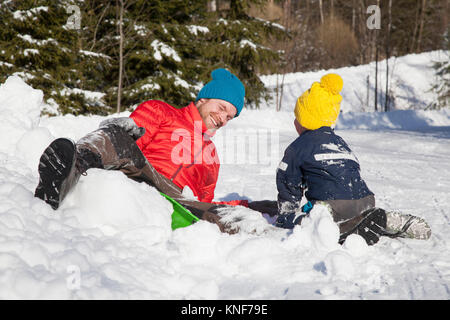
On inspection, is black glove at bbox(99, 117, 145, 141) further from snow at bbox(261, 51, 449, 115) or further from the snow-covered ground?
snow at bbox(261, 51, 449, 115)

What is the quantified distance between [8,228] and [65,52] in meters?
7.64

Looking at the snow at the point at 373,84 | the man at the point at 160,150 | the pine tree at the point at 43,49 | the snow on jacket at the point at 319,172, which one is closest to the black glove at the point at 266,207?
the man at the point at 160,150

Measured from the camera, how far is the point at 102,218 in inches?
71.6

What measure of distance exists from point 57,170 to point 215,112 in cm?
125

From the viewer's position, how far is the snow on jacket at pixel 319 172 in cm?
220

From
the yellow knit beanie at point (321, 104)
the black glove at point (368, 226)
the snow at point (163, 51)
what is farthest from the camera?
the snow at point (163, 51)

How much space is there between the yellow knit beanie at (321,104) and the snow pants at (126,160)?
0.72 m

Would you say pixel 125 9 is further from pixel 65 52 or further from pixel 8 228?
pixel 8 228

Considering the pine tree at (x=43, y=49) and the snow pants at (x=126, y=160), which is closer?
the snow pants at (x=126, y=160)

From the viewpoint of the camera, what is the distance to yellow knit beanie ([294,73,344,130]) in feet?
7.69

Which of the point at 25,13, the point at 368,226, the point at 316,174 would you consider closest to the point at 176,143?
the point at 316,174

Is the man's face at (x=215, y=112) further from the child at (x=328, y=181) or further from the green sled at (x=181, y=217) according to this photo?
the green sled at (x=181, y=217)

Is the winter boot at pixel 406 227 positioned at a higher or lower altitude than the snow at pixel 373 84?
higher
